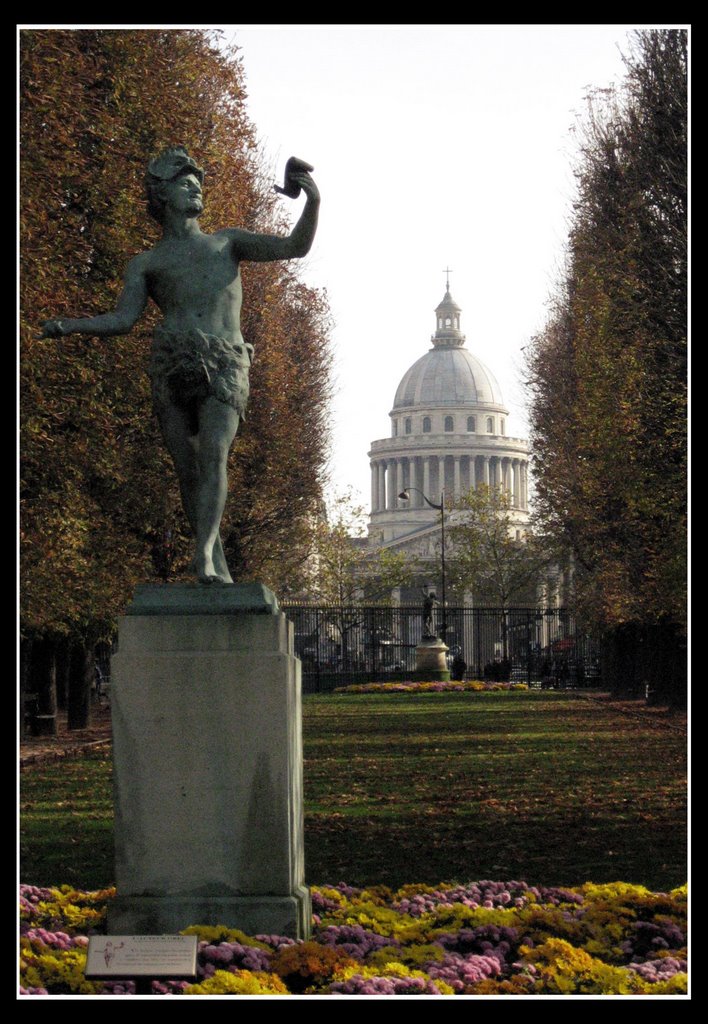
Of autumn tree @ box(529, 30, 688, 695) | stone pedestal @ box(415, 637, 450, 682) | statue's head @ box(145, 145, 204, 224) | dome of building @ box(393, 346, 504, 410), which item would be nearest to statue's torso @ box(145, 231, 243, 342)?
statue's head @ box(145, 145, 204, 224)

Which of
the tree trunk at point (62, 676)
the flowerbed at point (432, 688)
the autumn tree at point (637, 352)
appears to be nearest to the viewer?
the autumn tree at point (637, 352)

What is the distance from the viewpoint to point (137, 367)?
22.3 m

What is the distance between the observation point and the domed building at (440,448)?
530ft

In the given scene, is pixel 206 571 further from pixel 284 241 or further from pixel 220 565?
pixel 284 241

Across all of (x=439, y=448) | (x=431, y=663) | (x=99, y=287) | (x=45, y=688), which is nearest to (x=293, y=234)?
(x=99, y=287)

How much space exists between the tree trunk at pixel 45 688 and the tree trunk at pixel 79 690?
0.65 m

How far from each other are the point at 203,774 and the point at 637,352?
1659 centimetres

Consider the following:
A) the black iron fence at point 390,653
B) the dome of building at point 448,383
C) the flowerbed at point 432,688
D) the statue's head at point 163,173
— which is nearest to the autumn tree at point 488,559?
the black iron fence at point 390,653

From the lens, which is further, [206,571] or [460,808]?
[460,808]

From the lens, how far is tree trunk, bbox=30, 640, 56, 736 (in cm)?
3003

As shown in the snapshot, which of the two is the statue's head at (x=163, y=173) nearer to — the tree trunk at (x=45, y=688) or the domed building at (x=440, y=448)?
the tree trunk at (x=45, y=688)

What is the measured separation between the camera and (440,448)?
165 m

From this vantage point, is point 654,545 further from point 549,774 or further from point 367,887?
point 367,887

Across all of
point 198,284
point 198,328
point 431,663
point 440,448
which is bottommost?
point 431,663
